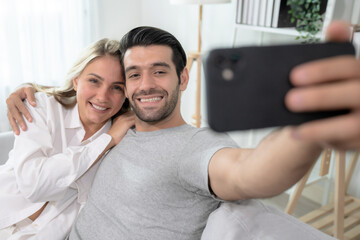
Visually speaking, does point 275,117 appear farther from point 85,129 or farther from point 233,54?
point 85,129

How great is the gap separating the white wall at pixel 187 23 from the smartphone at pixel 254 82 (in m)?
1.92

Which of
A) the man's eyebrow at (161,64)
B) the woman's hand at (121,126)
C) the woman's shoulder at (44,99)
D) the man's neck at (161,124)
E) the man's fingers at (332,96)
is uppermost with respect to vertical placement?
the man's fingers at (332,96)

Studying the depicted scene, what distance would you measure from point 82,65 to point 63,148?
358mm

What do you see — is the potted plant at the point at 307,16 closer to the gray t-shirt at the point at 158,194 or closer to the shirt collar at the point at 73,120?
the gray t-shirt at the point at 158,194

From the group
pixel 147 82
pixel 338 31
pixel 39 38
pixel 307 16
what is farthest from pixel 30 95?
pixel 39 38

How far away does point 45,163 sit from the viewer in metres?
1.12

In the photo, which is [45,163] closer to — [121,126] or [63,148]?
[63,148]

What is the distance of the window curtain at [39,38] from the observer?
268cm

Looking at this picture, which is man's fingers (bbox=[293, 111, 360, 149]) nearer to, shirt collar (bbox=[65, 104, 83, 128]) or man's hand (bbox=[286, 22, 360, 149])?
man's hand (bbox=[286, 22, 360, 149])

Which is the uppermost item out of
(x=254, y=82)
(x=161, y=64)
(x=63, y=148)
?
(x=254, y=82)

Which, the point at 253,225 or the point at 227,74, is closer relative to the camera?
the point at 227,74

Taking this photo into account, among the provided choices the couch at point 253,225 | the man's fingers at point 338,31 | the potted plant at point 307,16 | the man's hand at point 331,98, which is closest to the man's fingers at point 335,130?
the man's hand at point 331,98

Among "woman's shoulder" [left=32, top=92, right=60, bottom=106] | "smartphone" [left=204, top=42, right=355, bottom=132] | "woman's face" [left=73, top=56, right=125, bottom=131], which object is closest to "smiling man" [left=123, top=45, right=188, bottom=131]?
"woman's face" [left=73, top=56, right=125, bottom=131]

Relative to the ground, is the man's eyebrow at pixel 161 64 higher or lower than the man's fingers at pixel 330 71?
lower
